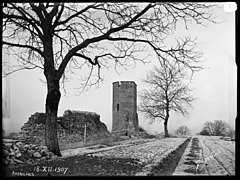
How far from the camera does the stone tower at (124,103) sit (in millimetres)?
5096

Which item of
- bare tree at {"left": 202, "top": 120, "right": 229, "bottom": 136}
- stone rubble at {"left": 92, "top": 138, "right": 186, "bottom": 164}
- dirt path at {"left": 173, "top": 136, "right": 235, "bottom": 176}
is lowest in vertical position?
stone rubble at {"left": 92, "top": 138, "right": 186, "bottom": 164}

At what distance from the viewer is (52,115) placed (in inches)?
229

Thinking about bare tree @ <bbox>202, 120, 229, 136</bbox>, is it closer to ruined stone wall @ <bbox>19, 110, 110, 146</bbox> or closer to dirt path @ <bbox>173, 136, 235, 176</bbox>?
dirt path @ <bbox>173, 136, 235, 176</bbox>

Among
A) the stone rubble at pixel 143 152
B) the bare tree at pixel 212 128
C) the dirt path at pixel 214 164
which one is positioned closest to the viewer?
the dirt path at pixel 214 164

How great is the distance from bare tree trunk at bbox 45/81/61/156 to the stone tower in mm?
1000

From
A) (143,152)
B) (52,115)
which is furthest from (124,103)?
(52,115)

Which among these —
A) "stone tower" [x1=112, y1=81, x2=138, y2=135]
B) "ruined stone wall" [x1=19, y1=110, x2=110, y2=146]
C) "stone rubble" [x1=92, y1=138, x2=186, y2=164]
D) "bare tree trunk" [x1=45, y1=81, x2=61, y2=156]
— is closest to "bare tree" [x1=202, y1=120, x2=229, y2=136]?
"stone rubble" [x1=92, y1=138, x2=186, y2=164]

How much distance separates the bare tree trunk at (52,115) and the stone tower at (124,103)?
39.4 inches

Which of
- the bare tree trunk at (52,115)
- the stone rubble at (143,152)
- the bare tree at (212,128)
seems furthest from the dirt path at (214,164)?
the bare tree trunk at (52,115)

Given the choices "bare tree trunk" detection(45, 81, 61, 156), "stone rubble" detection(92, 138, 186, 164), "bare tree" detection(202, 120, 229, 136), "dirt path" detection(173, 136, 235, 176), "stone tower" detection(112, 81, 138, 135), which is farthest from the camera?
"bare tree trunk" detection(45, 81, 61, 156)

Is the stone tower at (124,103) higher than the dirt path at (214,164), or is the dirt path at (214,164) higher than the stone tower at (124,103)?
the stone tower at (124,103)

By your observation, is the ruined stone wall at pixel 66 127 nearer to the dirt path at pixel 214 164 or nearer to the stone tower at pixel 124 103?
the stone tower at pixel 124 103

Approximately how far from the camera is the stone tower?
510 cm

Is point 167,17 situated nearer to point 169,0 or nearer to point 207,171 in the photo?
point 169,0
